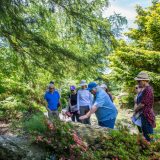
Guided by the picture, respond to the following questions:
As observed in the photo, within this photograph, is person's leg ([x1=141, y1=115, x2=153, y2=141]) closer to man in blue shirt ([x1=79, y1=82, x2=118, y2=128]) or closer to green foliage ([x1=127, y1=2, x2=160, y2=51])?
man in blue shirt ([x1=79, y1=82, x2=118, y2=128])

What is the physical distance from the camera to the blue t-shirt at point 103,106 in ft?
21.4

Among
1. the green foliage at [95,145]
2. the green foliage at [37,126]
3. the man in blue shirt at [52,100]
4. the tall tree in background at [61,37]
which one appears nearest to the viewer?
the green foliage at [95,145]

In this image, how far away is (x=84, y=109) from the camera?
9.73 metres

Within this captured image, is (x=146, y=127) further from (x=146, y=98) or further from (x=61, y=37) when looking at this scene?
(x=61, y=37)

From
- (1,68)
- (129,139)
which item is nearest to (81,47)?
(1,68)

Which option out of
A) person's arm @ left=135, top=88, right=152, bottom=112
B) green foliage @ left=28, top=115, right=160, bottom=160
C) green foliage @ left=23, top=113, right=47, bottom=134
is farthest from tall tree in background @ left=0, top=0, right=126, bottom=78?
green foliage @ left=28, top=115, right=160, bottom=160

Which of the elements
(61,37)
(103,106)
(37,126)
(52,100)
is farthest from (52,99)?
(37,126)

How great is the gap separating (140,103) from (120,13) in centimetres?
368

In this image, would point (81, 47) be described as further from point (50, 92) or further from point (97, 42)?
point (50, 92)

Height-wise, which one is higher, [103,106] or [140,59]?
[140,59]

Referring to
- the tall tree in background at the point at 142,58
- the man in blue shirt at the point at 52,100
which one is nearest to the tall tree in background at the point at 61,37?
the man in blue shirt at the point at 52,100

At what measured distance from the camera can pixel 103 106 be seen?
21.7 ft

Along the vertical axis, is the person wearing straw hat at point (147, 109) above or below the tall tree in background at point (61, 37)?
below

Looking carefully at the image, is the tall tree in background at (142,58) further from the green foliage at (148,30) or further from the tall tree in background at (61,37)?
the tall tree in background at (61,37)
